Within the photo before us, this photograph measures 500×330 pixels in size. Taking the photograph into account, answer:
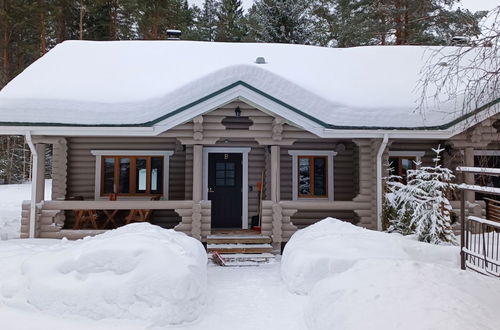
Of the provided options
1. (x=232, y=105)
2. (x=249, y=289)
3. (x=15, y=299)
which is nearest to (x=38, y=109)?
(x=232, y=105)

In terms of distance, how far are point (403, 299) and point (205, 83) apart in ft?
20.8

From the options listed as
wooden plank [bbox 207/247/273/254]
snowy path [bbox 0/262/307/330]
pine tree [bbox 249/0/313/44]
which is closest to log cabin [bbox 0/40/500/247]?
wooden plank [bbox 207/247/273/254]

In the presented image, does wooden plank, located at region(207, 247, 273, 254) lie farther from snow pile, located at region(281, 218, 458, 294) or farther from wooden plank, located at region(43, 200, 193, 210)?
wooden plank, located at region(43, 200, 193, 210)

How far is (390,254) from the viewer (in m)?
7.02

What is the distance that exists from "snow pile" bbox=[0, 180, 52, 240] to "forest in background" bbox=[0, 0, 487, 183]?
185 inches

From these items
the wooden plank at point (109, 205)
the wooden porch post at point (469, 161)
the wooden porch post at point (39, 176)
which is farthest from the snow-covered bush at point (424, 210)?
the wooden porch post at point (39, 176)

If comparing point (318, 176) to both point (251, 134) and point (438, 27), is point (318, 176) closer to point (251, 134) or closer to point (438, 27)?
A: point (251, 134)

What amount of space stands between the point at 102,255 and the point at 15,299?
4.13ft

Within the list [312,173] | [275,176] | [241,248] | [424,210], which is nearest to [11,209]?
[241,248]

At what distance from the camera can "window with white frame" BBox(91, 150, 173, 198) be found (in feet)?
36.9

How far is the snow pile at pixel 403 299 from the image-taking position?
13.7ft

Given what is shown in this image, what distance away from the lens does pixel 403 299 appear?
4.62m

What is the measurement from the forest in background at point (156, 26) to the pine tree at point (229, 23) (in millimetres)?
135

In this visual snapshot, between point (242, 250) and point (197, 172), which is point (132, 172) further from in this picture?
point (242, 250)
